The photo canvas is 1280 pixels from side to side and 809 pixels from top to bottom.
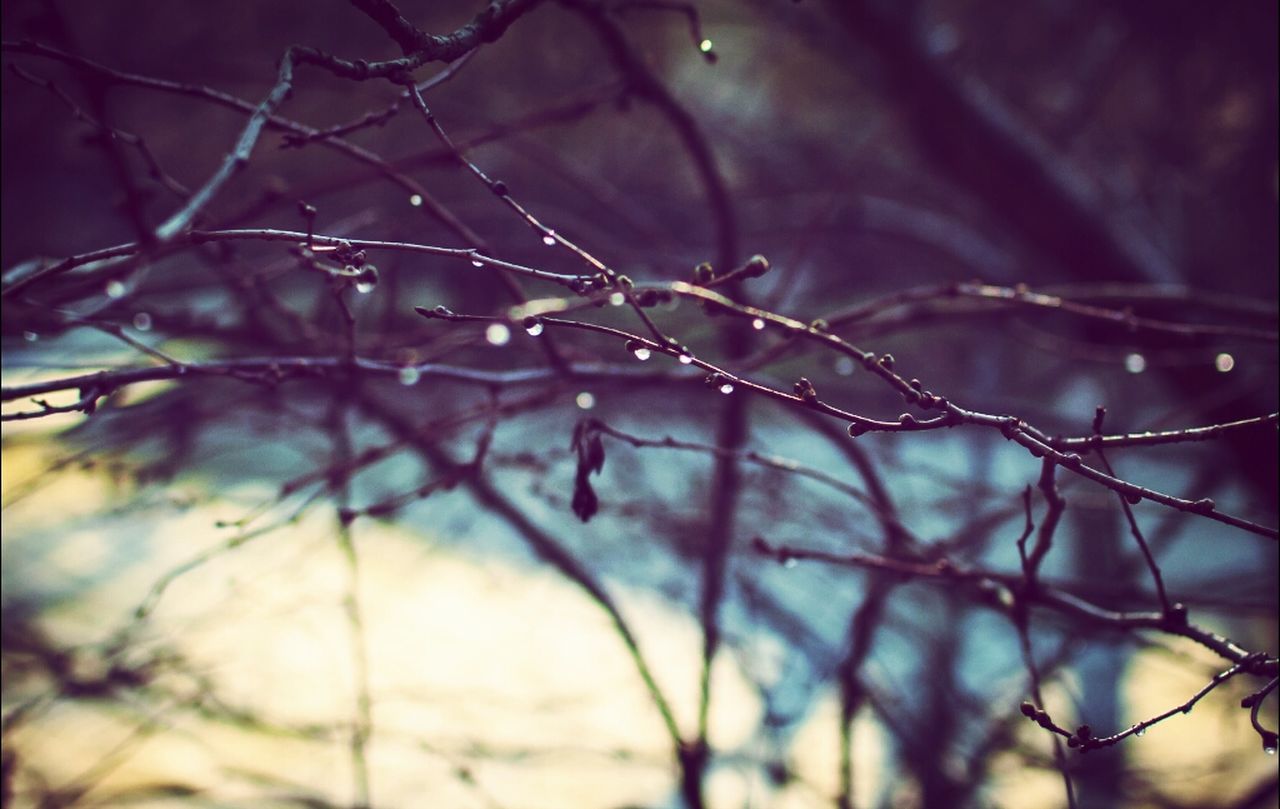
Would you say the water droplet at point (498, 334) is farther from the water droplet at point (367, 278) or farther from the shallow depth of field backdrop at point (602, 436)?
the water droplet at point (367, 278)

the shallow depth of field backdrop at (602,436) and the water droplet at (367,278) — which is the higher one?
the shallow depth of field backdrop at (602,436)

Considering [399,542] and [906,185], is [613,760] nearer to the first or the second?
[399,542]

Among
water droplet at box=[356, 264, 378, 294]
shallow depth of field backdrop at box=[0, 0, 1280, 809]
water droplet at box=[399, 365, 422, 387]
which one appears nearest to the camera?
water droplet at box=[356, 264, 378, 294]

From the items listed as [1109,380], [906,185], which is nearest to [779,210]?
[906,185]

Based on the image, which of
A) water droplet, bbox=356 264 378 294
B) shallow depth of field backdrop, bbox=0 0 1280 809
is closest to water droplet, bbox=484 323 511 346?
shallow depth of field backdrop, bbox=0 0 1280 809

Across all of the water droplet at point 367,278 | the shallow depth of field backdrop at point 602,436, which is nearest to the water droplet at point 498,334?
the shallow depth of field backdrop at point 602,436

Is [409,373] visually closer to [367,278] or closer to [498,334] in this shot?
[498,334]

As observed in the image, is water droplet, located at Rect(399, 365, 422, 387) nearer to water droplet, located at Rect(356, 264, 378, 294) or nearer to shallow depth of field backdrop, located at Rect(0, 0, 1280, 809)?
shallow depth of field backdrop, located at Rect(0, 0, 1280, 809)

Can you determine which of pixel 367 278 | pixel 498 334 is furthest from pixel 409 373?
pixel 367 278

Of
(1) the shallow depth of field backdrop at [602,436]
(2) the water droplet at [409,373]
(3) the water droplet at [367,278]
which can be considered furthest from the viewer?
(1) the shallow depth of field backdrop at [602,436]
